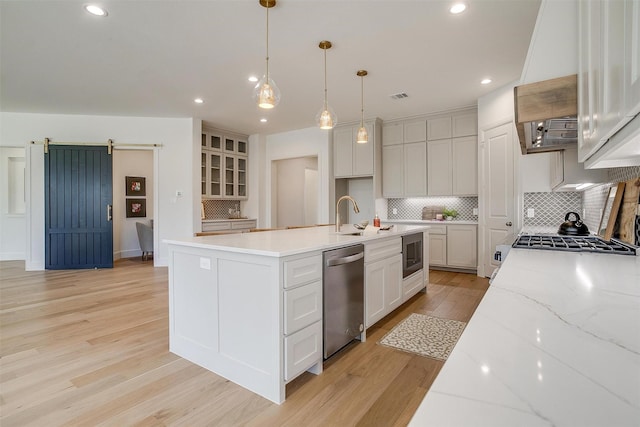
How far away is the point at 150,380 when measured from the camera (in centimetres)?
205

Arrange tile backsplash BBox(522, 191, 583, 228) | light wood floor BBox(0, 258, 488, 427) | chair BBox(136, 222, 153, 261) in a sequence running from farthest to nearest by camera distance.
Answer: chair BBox(136, 222, 153, 261) < tile backsplash BBox(522, 191, 583, 228) < light wood floor BBox(0, 258, 488, 427)

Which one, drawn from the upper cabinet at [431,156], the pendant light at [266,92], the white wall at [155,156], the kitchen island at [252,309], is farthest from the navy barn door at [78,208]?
the upper cabinet at [431,156]

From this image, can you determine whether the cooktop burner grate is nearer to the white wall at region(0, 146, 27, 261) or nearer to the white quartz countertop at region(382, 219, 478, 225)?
the white quartz countertop at region(382, 219, 478, 225)

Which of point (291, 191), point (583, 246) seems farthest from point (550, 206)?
point (291, 191)

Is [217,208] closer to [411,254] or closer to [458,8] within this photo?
[411,254]

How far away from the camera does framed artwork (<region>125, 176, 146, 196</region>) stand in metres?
6.98

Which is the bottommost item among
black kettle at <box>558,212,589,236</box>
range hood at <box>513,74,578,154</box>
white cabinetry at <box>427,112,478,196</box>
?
black kettle at <box>558,212,589,236</box>

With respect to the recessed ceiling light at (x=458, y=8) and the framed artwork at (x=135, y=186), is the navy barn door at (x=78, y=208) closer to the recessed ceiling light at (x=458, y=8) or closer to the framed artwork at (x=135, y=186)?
the framed artwork at (x=135, y=186)

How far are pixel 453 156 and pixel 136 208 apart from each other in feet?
21.8

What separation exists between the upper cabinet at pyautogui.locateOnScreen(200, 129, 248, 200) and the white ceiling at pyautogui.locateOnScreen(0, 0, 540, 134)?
1.37m

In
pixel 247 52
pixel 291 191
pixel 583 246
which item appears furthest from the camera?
pixel 291 191

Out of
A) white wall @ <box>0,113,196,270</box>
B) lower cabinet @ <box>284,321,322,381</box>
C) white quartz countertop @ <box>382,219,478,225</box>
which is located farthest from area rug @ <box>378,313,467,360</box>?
white wall @ <box>0,113,196,270</box>

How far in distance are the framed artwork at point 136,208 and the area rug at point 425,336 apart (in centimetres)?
643

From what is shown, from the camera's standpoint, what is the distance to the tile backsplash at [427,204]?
5484 mm
